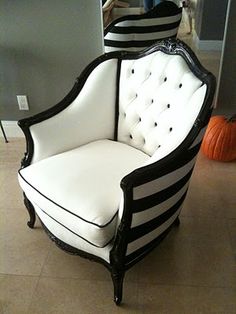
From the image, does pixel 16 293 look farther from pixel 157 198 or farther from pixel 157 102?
pixel 157 102

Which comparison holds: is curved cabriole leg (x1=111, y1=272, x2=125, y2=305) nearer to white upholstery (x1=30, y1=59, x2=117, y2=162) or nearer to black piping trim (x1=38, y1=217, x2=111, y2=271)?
black piping trim (x1=38, y1=217, x2=111, y2=271)

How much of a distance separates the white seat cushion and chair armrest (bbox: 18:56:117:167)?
65 millimetres

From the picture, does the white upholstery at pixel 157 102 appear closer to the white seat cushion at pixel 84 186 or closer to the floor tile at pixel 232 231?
the white seat cushion at pixel 84 186

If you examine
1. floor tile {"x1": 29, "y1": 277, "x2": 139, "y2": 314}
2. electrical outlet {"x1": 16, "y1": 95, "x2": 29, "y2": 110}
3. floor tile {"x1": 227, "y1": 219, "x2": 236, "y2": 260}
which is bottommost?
floor tile {"x1": 29, "y1": 277, "x2": 139, "y2": 314}

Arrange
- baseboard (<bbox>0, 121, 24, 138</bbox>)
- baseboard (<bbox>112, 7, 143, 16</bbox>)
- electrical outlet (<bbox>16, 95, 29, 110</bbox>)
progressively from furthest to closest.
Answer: baseboard (<bbox>0, 121, 24, 138</bbox>)
electrical outlet (<bbox>16, 95, 29, 110</bbox>)
baseboard (<bbox>112, 7, 143, 16</bbox>)

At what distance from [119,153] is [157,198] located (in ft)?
1.40

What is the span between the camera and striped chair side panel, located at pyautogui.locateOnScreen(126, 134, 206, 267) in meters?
1.06

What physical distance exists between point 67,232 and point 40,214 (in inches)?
8.8

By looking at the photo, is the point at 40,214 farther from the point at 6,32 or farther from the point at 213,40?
the point at 213,40

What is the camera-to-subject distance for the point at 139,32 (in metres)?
2.02

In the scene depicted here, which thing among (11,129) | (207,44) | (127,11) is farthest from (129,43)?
(11,129)

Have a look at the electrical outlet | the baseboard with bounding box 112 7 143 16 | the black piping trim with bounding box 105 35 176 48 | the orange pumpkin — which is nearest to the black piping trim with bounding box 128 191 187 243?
the orange pumpkin

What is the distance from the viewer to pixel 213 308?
126 cm

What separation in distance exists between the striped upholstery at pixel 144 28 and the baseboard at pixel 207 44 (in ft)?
0.61
